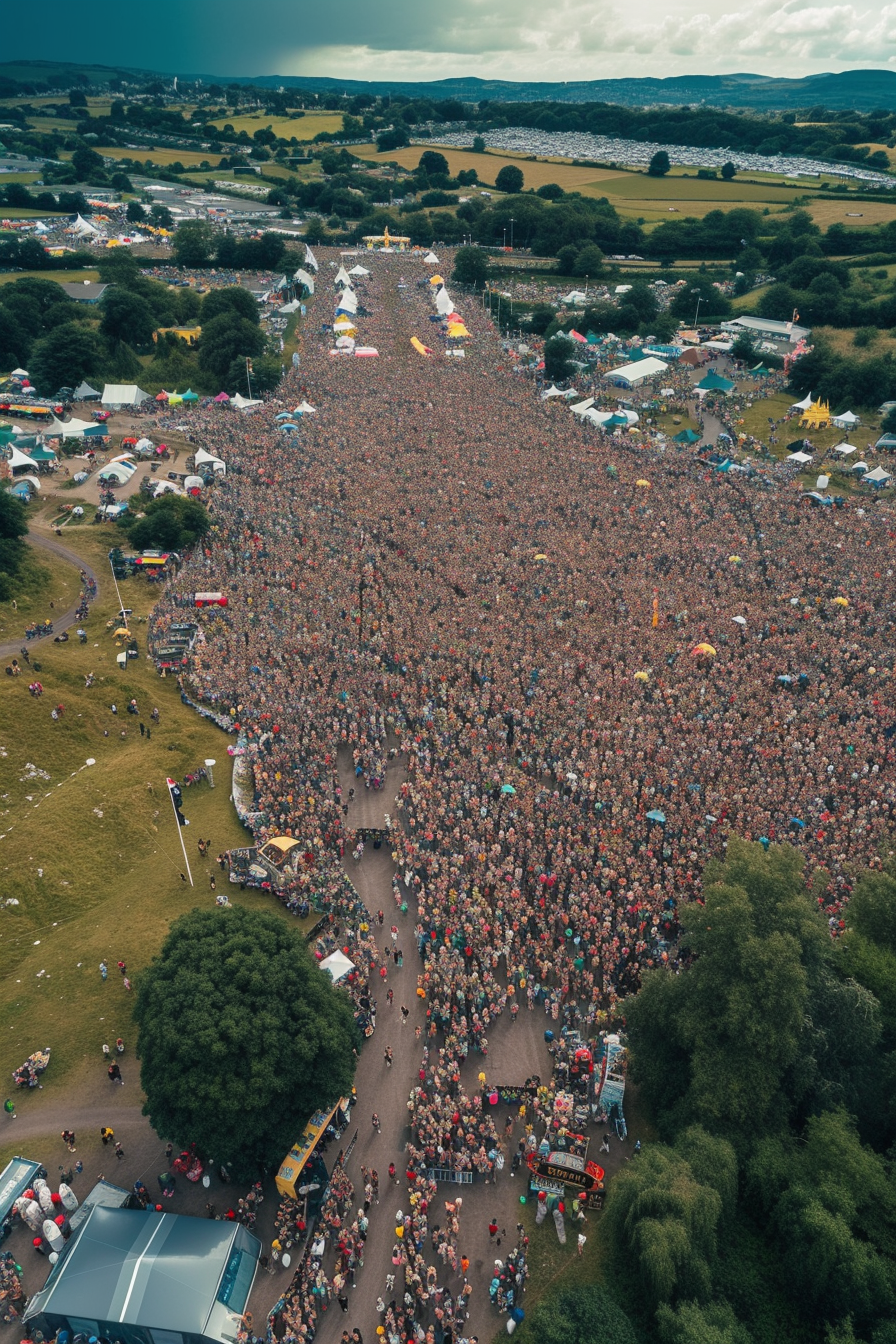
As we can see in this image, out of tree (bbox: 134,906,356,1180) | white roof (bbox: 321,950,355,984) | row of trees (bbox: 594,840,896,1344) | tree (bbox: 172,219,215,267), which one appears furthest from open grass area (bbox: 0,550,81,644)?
tree (bbox: 172,219,215,267)

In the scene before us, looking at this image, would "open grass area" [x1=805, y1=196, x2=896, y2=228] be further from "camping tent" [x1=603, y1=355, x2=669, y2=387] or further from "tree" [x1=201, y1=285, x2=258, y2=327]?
Result: "tree" [x1=201, y1=285, x2=258, y2=327]

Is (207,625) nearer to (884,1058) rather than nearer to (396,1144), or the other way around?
(396,1144)

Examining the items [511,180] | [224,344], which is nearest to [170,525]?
[224,344]

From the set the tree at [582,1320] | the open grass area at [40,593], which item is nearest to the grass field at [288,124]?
the open grass area at [40,593]

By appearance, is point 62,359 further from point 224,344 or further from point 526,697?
point 526,697

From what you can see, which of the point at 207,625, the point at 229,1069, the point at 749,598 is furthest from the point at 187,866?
the point at 749,598

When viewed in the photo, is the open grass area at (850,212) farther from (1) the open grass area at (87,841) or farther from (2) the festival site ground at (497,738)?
(1) the open grass area at (87,841)
